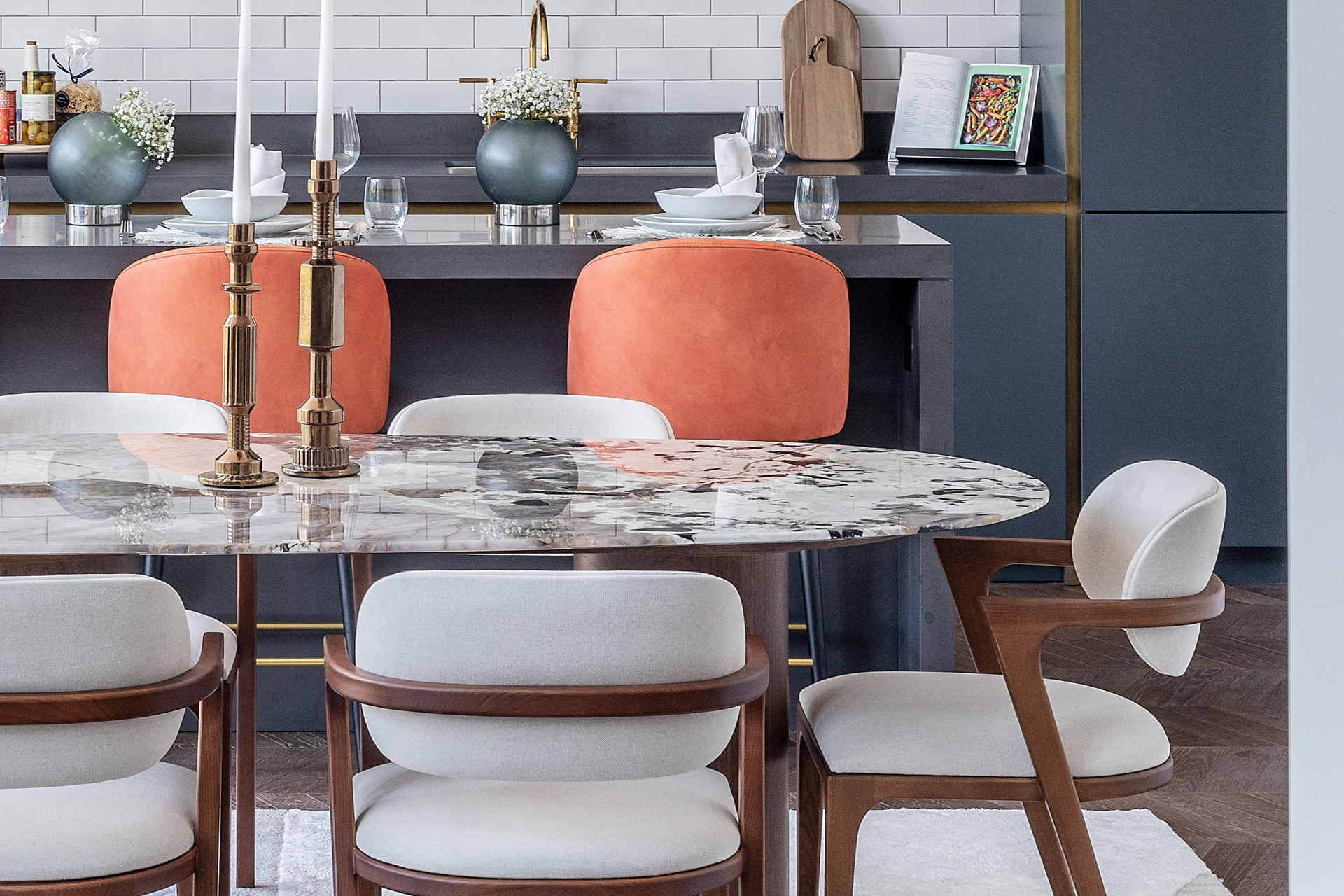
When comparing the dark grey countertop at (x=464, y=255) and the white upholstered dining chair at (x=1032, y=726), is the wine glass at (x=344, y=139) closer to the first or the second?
the dark grey countertop at (x=464, y=255)

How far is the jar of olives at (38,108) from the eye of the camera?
14.9 feet

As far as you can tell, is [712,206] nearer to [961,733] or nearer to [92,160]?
[92,160]

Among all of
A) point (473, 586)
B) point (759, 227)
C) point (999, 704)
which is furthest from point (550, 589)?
point (759, 227)

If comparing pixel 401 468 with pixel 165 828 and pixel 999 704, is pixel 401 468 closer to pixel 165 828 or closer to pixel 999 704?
pixel 165 828

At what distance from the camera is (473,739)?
1.38m

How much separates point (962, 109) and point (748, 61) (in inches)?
29.5

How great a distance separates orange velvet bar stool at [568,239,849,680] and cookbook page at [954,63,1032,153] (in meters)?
2.23

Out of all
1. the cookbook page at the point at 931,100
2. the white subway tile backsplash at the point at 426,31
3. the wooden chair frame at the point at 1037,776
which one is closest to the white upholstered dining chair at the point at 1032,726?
the wooden chair frame at the point at 1037,776

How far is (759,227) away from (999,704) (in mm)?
1351

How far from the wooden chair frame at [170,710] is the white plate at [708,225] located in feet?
5.09

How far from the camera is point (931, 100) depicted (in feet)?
15.8

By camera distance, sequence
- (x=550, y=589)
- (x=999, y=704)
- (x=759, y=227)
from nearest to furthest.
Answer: (x=550, y=589) → (x=999, y=704) → (x=759, y=227)

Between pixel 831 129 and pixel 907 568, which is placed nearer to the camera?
pixel 907 568

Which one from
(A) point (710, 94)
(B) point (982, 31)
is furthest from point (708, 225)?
(B) point (982, 31)
